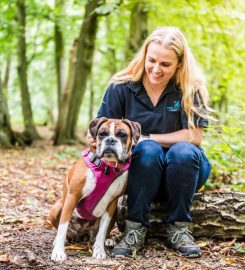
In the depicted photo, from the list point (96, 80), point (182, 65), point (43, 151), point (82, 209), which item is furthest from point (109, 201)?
point (96, 80)

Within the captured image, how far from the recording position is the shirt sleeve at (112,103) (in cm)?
408

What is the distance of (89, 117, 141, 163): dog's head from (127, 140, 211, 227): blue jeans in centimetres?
16

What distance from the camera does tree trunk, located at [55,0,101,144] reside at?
10.8 m

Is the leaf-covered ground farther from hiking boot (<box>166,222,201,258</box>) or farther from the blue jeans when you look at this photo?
the blue jeans

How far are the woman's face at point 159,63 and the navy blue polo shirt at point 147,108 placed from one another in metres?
0.14

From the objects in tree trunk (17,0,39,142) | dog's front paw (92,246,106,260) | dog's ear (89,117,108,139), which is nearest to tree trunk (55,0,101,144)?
tree trunk (17,0,39,142)

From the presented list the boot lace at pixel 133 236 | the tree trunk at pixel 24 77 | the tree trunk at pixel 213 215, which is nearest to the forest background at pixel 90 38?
the tree trunk at pixel 24 77

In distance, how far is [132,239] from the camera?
3730mm

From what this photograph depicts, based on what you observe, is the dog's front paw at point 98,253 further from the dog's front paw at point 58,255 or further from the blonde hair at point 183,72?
the blonde hair at point 183,72

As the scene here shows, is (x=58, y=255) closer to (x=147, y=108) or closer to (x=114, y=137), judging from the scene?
(x=114, y=137)

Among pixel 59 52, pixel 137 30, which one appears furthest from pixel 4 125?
pixel 137 30

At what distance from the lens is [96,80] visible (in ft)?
64.9

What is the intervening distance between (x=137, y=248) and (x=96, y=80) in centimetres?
1647

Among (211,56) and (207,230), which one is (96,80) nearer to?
(211,56)
